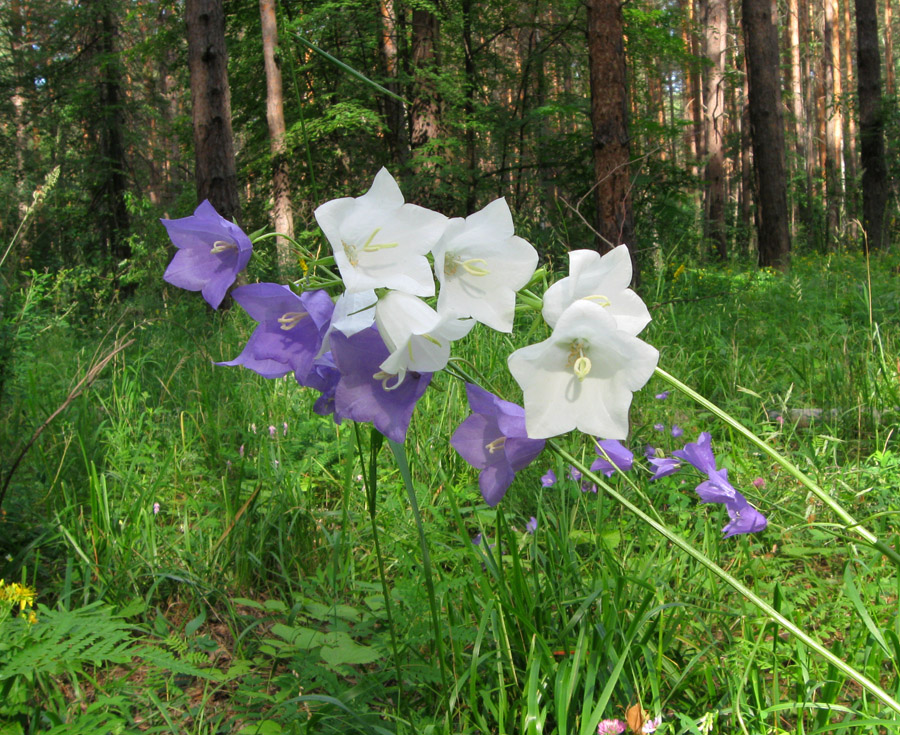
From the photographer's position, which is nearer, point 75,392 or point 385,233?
point 385,233

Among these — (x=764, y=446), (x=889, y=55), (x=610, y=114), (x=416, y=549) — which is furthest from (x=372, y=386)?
(x=889, y=55)

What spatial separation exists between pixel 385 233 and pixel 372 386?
0.15 m

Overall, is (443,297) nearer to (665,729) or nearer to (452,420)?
(665,729)

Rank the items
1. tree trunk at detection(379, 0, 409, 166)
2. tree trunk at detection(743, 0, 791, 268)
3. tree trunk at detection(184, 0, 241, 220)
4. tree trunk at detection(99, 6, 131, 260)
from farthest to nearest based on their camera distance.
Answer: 1. tree trunk at detection(99, 6, 131, 260)
2. tree trunk at detection(379, 0, 409, 166)
3. tree trunk at detection(743, 0, 791, 268)
4. tree trunk at detection(184, 0, 241, 220)

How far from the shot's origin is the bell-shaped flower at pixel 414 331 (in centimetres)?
54

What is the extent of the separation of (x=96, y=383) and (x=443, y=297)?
2993 millimetres

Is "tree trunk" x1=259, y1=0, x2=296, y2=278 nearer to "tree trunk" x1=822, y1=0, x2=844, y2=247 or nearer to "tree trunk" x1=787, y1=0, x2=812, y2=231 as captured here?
"tree trunk" x1=822, y1=0, x2=844, y2=247

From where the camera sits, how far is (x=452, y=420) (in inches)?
98.7

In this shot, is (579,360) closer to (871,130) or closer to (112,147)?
(112,147)

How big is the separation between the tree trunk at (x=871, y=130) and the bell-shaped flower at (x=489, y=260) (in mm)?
11984

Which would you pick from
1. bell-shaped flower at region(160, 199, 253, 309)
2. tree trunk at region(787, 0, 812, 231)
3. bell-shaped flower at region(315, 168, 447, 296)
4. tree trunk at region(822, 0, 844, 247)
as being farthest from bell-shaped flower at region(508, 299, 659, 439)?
tree trunk at region(787, 0, 812, 231)

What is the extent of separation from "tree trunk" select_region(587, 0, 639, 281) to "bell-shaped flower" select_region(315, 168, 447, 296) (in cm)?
393

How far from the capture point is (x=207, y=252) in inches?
28.5

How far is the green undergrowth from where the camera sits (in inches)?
52.2
